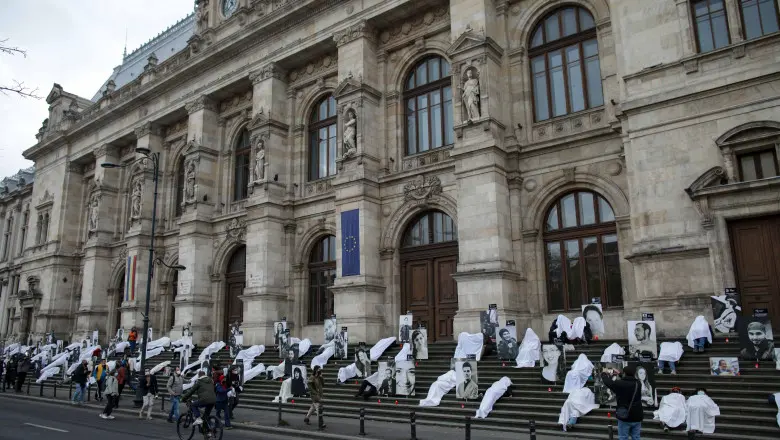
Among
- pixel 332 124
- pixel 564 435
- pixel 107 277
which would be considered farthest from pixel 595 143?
pixel 107 277

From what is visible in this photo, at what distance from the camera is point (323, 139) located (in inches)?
1169

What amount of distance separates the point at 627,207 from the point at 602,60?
214 inches

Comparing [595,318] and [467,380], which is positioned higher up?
[595,318]

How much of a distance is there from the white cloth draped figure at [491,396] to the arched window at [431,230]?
884 centimetres

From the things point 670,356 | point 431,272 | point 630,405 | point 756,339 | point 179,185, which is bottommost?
point 630,405

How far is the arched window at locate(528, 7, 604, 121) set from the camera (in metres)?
21.6

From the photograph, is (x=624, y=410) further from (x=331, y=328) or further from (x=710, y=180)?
(x=331, y=328)

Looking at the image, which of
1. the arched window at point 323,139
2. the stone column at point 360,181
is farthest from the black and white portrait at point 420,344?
the arched window at point 323,139


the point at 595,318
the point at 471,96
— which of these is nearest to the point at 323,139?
the point at 471,96

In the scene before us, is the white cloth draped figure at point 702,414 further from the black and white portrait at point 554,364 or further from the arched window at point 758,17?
the arched window at point 758,17

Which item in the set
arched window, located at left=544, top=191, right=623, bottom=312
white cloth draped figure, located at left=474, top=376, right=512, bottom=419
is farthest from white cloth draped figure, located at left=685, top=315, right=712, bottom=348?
white cloth draped figure, located at left=474, top=376, right=512, bottom=419

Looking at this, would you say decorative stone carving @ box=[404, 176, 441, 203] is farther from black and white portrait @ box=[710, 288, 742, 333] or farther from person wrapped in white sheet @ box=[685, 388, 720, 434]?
person wrapped in white sheet @ box=[685, 388, 720, 434]

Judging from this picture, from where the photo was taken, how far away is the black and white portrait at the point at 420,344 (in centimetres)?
1950

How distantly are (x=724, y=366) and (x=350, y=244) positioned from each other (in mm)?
15052
